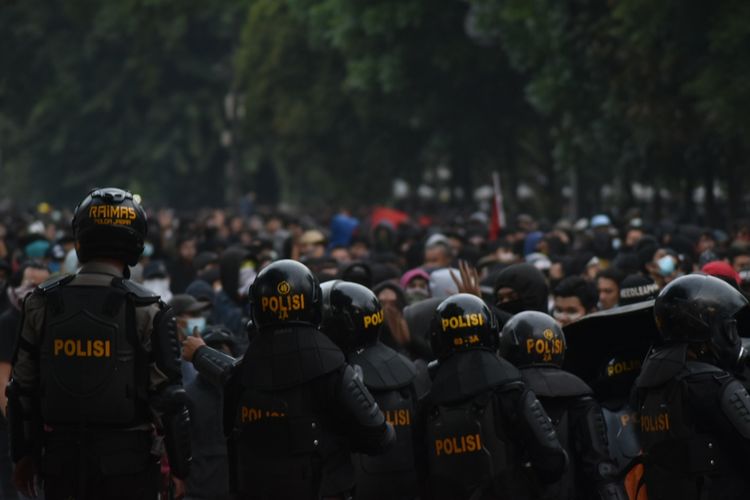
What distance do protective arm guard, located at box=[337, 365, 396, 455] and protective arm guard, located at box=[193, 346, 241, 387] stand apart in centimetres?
56

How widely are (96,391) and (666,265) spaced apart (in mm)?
8052

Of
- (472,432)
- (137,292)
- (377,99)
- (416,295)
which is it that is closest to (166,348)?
(137,292)

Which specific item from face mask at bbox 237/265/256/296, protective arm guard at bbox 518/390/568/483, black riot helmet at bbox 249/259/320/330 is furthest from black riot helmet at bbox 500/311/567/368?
face mask at bbox 237/265/256/296

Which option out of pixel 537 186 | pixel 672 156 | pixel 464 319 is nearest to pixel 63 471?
pixel 464 319

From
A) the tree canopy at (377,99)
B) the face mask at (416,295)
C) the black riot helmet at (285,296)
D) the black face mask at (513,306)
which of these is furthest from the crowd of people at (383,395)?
the tree canopy at (377,99)

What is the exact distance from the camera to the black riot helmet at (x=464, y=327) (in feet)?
23.6

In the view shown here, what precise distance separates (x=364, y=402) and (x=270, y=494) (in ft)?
1.63

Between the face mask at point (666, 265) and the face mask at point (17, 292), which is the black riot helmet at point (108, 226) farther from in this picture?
the face mask at point (666, 265)

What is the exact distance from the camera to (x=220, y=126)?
61.7 m

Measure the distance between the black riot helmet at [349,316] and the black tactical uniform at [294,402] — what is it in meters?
0.80

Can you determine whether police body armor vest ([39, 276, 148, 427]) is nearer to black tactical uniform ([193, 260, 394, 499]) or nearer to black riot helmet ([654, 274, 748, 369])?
black tactical uniform ([193, 260, 394, 499])

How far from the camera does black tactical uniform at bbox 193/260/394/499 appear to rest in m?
6.69

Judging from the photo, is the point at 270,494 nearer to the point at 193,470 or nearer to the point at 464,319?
the point at 464,319

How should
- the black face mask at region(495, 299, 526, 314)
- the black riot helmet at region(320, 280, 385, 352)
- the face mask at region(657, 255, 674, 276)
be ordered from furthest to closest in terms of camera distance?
1. the face mask at region(657, 255, 674, 276)
2. the black face mask at region(495, 299, 526, 314)
3. the black riot helmet at region(320, 280, 385, 352)
